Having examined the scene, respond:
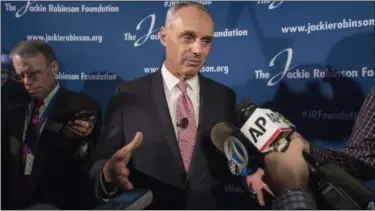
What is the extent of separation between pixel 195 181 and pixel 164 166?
0.55ft

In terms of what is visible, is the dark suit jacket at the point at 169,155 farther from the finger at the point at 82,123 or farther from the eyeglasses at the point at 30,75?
the eyeglasses at the point at 30,75

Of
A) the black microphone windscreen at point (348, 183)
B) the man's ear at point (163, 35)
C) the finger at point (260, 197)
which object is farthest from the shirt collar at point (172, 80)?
the black microphone windscreen at point (348, 183)

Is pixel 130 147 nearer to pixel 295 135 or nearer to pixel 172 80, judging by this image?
pixel 172 80

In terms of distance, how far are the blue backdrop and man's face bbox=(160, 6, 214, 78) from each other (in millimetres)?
42

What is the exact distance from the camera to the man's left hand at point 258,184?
6.51 ft

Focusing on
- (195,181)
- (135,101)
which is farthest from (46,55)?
(195,181)

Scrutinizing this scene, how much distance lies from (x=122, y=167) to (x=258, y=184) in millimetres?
657

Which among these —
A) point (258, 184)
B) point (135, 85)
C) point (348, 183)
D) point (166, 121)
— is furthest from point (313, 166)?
point (135, 85)

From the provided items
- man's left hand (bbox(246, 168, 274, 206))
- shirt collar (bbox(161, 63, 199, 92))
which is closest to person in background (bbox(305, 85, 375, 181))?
man's left hand (bbox(246, 168, 274, 206))

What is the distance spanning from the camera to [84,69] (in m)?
2.08

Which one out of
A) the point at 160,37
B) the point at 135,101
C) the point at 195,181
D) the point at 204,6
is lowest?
the point at 195,181

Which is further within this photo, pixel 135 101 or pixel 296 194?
pixel 135 101

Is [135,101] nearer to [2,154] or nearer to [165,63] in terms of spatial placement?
[165,63]

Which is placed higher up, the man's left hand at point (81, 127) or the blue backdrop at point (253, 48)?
the blue backdrop at point (253, 48)
